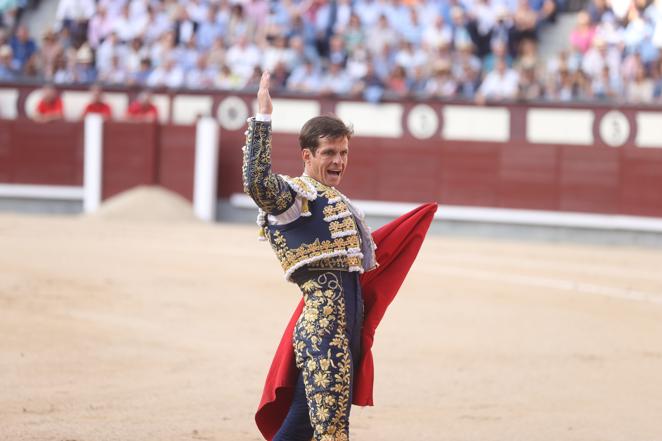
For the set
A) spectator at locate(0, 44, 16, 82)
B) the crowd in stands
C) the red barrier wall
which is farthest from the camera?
spectator at locate(0, 44, 16, 82)

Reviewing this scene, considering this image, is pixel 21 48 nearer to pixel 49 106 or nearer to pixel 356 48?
pixel 49 106

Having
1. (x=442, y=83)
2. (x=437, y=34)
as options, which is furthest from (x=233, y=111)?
(x=437, y=34)

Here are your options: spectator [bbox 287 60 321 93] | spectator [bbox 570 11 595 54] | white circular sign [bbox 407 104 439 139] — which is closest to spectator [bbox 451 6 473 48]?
white circular sign [bbox 407 104 439 139]

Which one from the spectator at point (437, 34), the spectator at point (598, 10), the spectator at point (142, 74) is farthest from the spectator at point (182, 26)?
the spectator at point (598, 10)

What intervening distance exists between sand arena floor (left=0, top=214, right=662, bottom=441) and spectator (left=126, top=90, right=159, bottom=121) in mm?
2889

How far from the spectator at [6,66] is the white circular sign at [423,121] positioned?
436 centimetres

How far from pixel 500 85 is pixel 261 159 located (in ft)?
31.3

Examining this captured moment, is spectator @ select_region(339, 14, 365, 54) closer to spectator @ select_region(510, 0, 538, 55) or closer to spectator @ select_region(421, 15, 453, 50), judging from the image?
spectator @ select_region(421, 15, 453, 50)

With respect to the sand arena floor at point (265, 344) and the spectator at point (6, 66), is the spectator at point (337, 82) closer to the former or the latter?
the sand arena floor at point (265, 344)

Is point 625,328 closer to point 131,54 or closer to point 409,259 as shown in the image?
point 409,259

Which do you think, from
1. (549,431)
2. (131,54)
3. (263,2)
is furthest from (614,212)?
(549,431)

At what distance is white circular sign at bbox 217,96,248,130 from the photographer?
1341 cm

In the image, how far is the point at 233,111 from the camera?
1348cm

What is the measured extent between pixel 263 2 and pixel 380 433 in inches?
367
